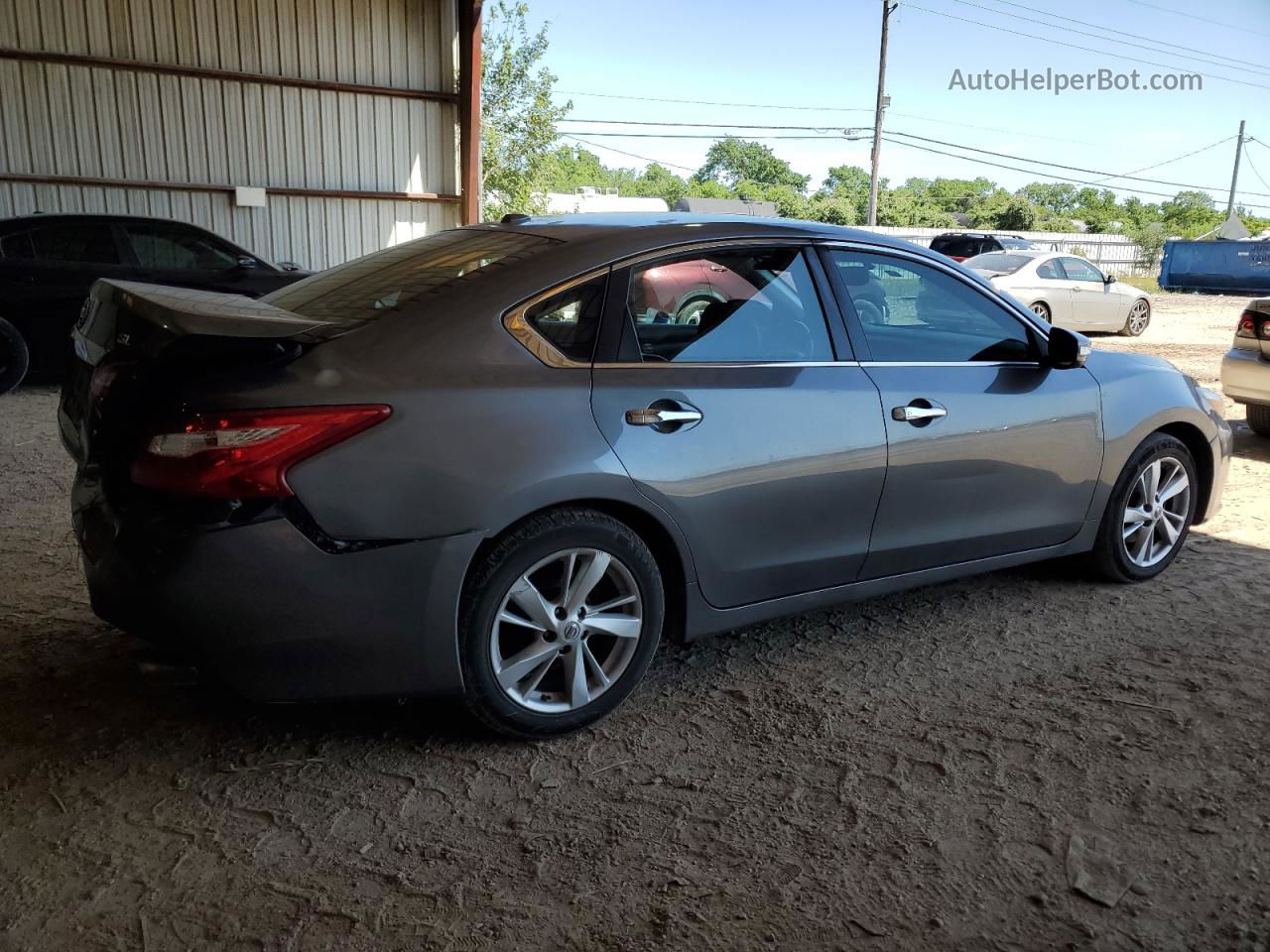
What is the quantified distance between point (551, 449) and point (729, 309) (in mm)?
876

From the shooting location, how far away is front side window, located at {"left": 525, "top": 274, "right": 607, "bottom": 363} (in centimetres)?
291

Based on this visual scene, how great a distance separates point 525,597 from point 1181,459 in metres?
3.15

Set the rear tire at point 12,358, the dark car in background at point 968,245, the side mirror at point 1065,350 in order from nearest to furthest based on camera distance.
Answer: the side mirror at point 1065,350 < the rear tire at point 12,358 < the dark car in background at point 968,245

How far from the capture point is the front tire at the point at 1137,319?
16.4 meters

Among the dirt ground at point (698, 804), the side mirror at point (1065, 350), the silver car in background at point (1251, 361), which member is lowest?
the dirt ground at point (698, 804)

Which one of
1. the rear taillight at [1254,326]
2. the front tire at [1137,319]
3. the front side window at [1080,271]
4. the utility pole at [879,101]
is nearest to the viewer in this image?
the rear taillight at [1254,326]

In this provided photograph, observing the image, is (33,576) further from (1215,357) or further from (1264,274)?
(1264,274)

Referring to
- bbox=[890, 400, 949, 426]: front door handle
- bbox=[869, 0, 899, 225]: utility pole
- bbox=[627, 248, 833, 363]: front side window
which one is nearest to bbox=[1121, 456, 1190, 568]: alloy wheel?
bbox=[890, 400, 949, 426]: front door handle

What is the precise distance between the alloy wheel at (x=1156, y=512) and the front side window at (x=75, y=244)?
8735 mm

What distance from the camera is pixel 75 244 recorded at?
922 cm

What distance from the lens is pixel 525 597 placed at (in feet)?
9.30

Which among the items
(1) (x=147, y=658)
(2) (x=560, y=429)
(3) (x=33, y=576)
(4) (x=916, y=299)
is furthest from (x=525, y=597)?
(3) (x=33, y=576)

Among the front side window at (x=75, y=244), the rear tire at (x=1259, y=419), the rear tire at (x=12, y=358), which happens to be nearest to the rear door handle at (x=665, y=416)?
the rear tire at (x=1259, y=419)

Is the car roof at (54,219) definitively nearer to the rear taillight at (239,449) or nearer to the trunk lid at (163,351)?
the trunk lid at (163,351)
